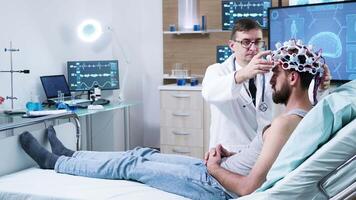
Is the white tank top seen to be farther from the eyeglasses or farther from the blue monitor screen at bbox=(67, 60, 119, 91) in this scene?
the blue monitor screen at bbox=(67, 60, 119, 91)

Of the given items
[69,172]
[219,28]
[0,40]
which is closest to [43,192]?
[69,172]

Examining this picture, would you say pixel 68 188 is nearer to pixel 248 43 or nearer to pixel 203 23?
pixel 248 43

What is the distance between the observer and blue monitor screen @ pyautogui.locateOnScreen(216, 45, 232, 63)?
476cm

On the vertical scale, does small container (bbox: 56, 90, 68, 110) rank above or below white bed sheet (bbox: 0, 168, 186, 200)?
above

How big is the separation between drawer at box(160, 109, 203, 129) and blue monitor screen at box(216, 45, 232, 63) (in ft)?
2.14

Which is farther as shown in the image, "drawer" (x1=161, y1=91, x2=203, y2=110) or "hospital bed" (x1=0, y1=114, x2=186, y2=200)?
"drawer" (x1=161, y1=91, x2=203, y2=110)

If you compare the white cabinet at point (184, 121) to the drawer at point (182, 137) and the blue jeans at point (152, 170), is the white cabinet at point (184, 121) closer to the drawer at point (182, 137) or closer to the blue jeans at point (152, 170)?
the drawer at point (182, 137)

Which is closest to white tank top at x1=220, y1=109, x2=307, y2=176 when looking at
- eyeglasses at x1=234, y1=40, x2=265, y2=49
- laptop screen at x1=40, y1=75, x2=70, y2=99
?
eyeglasses at x1=234, y1=40, x2=265, y2=49

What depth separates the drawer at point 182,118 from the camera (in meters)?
4.51

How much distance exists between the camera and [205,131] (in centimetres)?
451

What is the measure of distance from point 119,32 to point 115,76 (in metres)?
0.64

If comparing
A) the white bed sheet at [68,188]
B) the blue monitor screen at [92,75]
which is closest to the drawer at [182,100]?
the blue monitor screen at [92,75]

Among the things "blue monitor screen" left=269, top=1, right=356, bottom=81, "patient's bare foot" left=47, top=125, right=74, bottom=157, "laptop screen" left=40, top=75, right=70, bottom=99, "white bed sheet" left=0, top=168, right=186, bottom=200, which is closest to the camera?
"white bed sheet" left=0, top=168, right=186, bottom=200

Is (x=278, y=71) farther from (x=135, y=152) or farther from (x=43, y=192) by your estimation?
(x=43, y=192)
